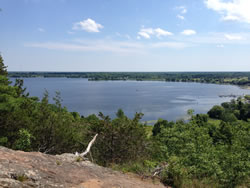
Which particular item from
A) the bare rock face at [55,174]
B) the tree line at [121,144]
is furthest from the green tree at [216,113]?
the bare rock face at [55,174]

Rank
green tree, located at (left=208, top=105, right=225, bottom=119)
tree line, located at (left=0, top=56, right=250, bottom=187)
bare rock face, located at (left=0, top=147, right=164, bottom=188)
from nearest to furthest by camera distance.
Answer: bare rock face, located at (left=0, top=147, right=164, bottom=188) → tree line, located at (left=0, top=56, right=250, bottom=187) → green tree, located at (left=208, top=105, right=225, bottom=119)

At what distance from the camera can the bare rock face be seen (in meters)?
5.73

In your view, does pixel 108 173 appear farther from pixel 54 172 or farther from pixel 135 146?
pixel 135 146

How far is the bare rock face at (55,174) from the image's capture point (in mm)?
5727

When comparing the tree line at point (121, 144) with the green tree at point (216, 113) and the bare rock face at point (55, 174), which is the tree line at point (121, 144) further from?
the green tree at point (216, 113)

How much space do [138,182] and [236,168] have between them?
554 centimetres

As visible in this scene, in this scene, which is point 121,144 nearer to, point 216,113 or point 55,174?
point 55,174

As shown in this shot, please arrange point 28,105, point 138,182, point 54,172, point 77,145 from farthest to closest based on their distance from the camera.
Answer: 1. point 28,105
2. point 77,145
3. point 138,182
4. point 54,172

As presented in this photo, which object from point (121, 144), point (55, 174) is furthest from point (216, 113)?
point (55, 174)

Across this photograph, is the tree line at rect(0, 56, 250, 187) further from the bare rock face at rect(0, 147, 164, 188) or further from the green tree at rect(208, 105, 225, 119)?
the green tree at rect(208, 105, 225, 119)

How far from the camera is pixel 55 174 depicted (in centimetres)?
668

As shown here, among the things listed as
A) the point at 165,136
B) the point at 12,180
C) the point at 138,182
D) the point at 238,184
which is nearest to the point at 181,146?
the point at 165,136

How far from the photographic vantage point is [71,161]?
27.4ft

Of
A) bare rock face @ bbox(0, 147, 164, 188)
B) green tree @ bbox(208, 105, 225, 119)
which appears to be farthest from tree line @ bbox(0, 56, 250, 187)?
green tree @ bbox(208, 105, 225, 119)
